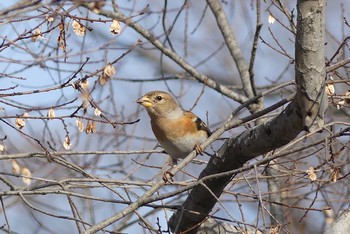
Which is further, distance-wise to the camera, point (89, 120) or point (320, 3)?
point (89, 120)

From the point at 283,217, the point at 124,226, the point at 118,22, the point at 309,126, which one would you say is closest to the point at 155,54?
the point at 124,226

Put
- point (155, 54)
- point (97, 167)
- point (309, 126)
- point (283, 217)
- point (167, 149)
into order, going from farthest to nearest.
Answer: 1. point (155, 54)
2. point (97, 167)
3. point (283, 217)
4. point (167, 149)
5. point (309, 126)

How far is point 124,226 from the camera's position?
8.17 metres

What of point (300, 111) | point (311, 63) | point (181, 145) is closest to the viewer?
point (311, 63)

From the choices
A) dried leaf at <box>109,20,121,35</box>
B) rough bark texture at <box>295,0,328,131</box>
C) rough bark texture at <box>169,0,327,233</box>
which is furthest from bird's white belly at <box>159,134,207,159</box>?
rough bark texture at <box>295,0,328,131</box>

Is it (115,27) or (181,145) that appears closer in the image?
(115,27)

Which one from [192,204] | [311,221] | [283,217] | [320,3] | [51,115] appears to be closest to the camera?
[320,3]

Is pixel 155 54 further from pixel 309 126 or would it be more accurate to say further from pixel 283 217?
pixel 309 126

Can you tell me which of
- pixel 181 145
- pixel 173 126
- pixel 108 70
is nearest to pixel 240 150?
pixel 108 70

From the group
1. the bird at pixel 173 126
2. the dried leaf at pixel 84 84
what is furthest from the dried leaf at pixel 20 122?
the bird at pixel 173 126

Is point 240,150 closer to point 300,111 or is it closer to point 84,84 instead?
point 300,111

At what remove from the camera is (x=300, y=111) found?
164 inches

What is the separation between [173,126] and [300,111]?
7.76ft

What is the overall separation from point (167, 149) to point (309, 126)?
7.89ft
